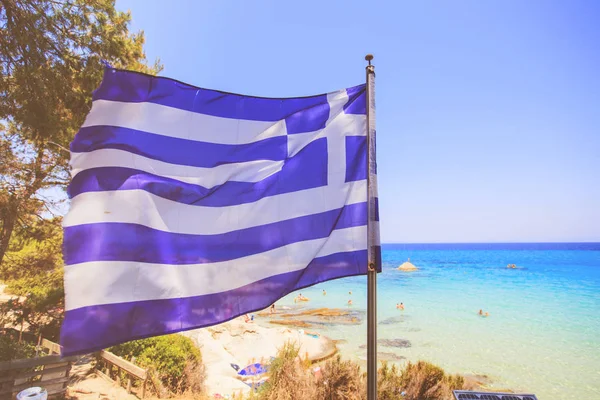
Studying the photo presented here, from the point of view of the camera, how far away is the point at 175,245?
3.05 metres

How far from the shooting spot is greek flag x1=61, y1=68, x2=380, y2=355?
2.68 meters

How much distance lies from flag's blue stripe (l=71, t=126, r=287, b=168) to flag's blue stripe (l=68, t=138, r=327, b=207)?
197mm

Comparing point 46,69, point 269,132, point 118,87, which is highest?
point 46,69

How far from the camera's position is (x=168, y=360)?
1022 cm

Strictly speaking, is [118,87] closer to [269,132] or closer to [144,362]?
[269,132]

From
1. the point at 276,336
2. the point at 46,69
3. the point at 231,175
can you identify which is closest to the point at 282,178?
the point at 231,175

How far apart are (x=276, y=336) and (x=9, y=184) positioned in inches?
669

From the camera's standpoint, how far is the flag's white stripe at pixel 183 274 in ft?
8.37

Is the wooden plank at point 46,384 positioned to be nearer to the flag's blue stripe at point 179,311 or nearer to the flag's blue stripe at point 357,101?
the flag's blue stripe at point 179,311

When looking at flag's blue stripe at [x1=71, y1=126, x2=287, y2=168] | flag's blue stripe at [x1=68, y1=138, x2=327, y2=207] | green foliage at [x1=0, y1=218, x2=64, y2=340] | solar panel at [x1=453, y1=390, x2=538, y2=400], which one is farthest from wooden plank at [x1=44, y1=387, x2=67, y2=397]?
solar panel at [x1=453, y1=390, x2=538, y2=400]

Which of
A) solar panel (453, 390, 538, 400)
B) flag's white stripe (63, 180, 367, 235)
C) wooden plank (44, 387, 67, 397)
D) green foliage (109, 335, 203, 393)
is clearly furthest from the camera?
green foliage (109, 335, 203, 393)

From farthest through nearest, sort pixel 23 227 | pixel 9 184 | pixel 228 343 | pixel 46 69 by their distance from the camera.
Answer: pixel 228 343 < pixel 23 227 < pixel 9 184 < pixel 46 69

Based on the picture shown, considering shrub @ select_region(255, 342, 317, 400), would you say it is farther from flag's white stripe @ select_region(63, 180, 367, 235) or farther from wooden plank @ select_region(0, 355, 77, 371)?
flag's white stripe @ select_region(63, 180, 367, 235)

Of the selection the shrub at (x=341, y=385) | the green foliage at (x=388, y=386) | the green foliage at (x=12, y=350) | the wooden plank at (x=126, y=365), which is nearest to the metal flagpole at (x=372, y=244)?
the shrub at (x=341, y=385)
